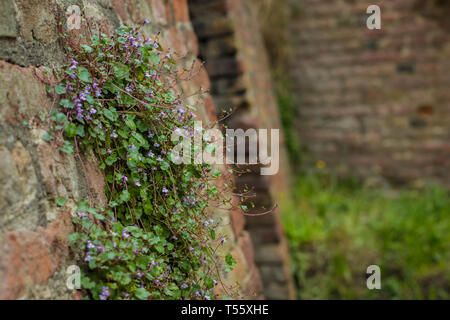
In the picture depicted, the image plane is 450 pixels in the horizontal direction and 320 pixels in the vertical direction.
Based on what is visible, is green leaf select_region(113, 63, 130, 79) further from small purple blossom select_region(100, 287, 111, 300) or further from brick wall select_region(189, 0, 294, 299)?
brick wall select_region(189, 0, 294, 299)

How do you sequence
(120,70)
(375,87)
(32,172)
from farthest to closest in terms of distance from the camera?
(375,87) < (120,70) < (32,172)

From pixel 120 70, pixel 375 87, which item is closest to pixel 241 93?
pixel 120 70

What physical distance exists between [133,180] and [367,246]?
2.71 metres

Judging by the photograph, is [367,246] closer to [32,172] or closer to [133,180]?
[133,180]

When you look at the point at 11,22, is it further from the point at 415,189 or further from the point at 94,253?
the point at 415,189

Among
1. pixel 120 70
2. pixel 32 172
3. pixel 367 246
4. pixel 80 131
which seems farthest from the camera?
pixel 367 246

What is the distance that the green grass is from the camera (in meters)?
3.10

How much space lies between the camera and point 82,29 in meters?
1.31

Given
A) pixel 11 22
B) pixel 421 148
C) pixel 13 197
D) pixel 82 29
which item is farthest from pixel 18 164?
pixel 421 148

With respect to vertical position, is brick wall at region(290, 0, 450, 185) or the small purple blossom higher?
brick wall at region(290, 0, 450, 185)

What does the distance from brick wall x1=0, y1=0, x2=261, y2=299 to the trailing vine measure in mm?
39

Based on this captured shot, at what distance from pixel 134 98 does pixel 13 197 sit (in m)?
0.46

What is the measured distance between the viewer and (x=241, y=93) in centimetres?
286

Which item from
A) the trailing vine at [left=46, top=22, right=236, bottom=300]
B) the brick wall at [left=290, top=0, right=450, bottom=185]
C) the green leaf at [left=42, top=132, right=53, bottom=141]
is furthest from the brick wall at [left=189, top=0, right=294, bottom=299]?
the green leaf at [left=42, top=132, right=53, bottom=141]
